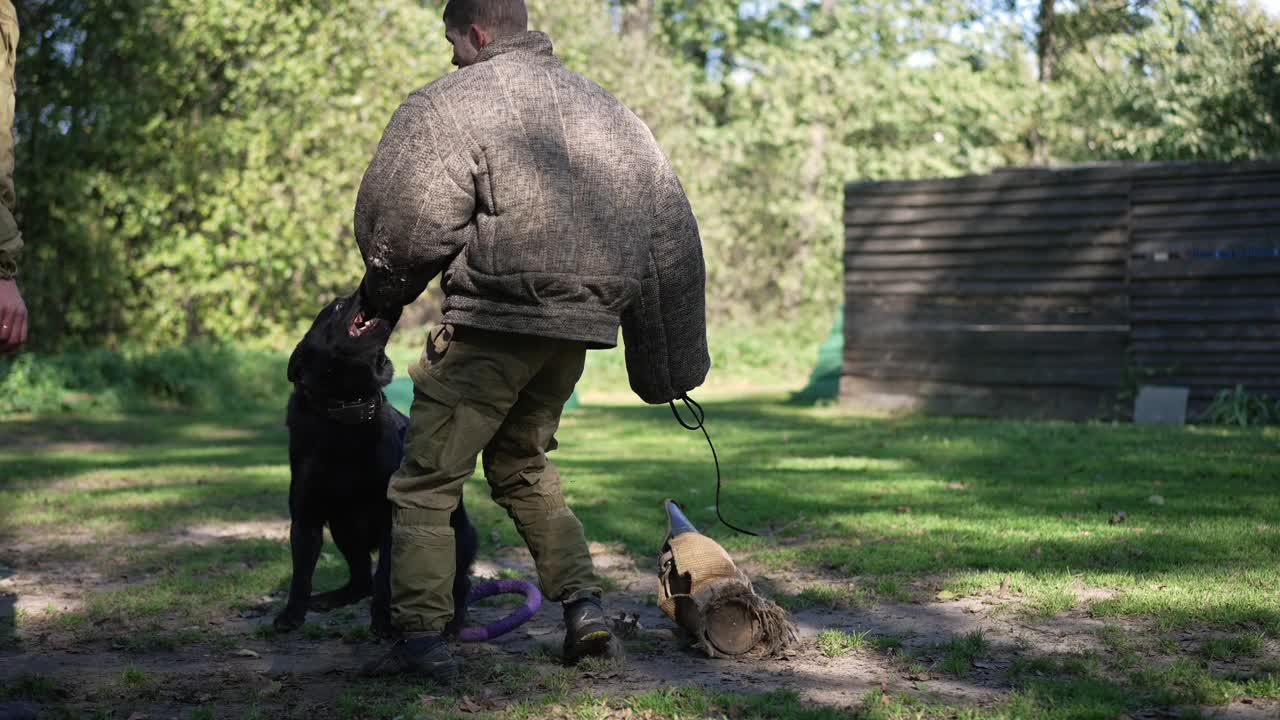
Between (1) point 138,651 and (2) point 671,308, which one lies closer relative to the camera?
(2) point 671,308

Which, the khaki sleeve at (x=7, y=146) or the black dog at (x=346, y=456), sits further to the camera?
the black dog at (x=346, y=456)

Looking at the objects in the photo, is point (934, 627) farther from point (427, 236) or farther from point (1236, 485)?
point (1236, 485)

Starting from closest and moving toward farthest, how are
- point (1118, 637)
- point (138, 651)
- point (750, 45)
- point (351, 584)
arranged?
point (1118, 637), point (138, 651), point (351, 584), point (750, 45)

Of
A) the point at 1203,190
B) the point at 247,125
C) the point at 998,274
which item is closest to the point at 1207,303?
the point at 1203,190

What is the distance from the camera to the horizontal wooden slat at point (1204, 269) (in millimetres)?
11445

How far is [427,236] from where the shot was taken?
11.6ft

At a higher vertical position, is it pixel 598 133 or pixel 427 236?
pixel 598 133

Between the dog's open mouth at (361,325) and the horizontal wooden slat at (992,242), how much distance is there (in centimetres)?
984

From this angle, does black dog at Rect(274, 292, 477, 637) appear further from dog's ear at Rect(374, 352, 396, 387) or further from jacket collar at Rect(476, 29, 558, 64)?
jacket collar at Rect(476, 29, 558, 64)

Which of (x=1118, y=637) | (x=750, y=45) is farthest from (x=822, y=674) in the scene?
(x=750, y=45)

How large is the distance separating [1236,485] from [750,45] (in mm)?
23821

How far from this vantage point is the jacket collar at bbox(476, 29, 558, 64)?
12.2 feet

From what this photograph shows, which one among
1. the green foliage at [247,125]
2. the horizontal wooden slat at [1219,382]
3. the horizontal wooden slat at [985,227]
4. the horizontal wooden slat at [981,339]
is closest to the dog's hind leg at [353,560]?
the horizontal wooden slat at [981,339]

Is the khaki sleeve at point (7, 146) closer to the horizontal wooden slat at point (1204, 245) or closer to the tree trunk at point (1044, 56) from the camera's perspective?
the horizontal wooden slat at point (1204, 245)
